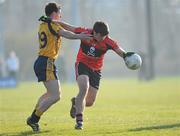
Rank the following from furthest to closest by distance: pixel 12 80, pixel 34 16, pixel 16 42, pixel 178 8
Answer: pixel 178 8 < pixel 34 16 < pixel 16 42 < pixel 12 80

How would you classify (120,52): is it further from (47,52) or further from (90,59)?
(47,52)

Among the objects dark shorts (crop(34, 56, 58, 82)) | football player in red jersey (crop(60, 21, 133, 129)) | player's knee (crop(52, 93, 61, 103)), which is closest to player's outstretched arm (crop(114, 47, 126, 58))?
football player in red jersey (crop(60, 21, 133, 129))

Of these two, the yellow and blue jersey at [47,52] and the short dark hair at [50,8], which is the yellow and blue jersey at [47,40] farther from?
the short dark hair at [50,8]

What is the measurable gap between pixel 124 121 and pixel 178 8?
6842cm

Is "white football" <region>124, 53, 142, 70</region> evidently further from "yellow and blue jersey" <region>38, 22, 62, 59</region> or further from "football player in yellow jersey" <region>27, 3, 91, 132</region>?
"yellow and blue jersey" <region>38, 22, 62, 59</region>

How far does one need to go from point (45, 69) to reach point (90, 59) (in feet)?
3.74

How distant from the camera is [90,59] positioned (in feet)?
46.9

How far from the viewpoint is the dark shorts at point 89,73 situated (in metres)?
14.1

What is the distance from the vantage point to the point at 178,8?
83.1 metres

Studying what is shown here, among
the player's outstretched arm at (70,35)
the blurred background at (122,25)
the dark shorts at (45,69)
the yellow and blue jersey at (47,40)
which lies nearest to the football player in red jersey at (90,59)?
the player's outstretched arm at (70,35)

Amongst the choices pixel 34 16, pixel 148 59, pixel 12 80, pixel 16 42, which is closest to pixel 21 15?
pixel 34 16

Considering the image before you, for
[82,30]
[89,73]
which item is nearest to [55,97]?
[89,73]

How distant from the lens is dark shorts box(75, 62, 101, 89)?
557 inches

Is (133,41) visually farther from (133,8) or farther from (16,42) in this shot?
(16,42)
